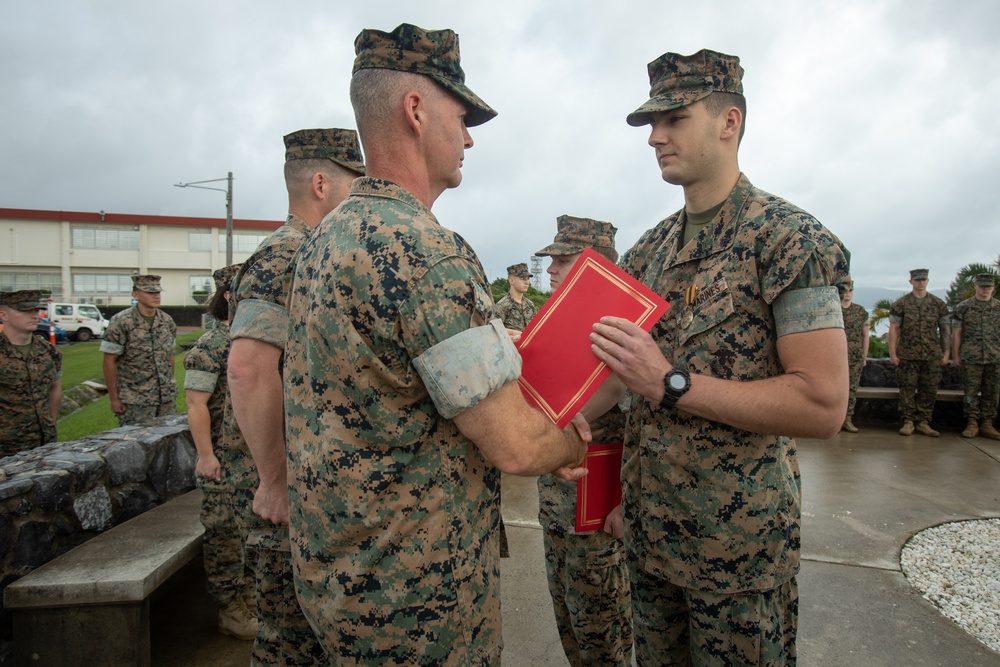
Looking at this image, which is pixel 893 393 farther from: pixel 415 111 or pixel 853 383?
pixel 415 111

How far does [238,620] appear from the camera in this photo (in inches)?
137

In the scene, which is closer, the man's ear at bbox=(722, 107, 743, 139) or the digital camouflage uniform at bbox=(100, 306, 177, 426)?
the man's ear at bbox=(722, 107, 743, 139)

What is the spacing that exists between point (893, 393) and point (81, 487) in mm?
10016

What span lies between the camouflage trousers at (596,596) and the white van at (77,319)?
2867 centimetres

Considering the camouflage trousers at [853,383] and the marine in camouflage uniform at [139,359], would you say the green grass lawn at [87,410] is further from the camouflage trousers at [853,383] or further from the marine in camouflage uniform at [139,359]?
the camouflage trousers at [853,383]

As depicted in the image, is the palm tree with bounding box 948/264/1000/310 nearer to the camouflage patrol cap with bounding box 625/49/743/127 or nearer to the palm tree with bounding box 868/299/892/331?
the palm tree with bounding box 868/299/892/331

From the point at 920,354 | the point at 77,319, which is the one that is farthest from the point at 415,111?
the point at 77,319

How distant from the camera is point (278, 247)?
2.26 meters

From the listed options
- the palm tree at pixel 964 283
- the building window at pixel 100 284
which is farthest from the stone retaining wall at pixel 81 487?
the building window at pixel 100 284

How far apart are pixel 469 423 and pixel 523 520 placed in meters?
3.81

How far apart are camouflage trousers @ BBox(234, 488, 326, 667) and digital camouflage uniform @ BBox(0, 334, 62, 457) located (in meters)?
4.07

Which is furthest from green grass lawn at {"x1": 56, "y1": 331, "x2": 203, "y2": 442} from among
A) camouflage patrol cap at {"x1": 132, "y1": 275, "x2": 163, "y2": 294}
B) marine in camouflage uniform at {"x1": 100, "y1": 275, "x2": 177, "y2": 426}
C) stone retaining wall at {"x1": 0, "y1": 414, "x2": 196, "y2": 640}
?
stone retaining wall at {"x1": 0, "y1": 414, "x2": 196, "y2": 640}

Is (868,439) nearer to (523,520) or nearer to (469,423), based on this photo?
(523,520)

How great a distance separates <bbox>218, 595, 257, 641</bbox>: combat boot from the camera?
345 cm
